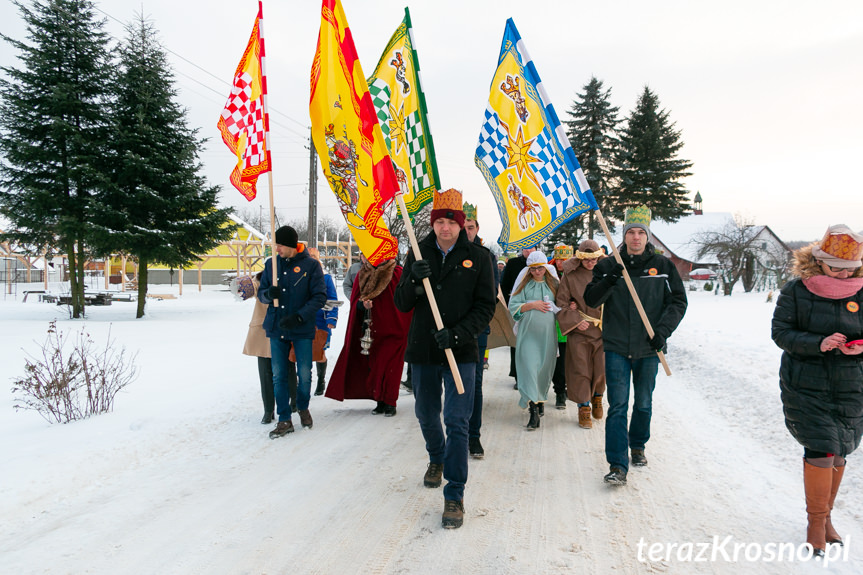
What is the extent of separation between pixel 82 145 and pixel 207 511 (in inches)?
677

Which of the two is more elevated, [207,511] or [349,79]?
[349,79]

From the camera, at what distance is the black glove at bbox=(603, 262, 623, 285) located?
178 inches

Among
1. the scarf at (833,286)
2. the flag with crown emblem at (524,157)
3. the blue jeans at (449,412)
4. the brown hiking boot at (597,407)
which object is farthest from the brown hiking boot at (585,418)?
the scarf at (833,286)

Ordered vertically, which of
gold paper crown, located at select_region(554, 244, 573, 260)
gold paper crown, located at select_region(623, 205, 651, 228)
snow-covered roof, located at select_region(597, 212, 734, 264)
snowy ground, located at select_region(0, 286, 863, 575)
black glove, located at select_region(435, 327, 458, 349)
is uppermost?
snow-covered roof, located at select_region(597, 212, 734, 264)

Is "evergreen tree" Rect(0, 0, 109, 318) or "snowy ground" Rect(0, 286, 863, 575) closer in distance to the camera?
"snowy ground" Rect(0, 286, 863, 575)

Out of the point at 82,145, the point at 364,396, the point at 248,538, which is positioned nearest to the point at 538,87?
the point at 364,396

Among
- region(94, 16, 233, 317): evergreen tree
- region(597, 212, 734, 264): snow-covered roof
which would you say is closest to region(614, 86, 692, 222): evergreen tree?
region(597, 212, 734, 264): snow-covered roof

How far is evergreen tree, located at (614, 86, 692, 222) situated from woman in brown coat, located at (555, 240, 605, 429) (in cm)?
3073

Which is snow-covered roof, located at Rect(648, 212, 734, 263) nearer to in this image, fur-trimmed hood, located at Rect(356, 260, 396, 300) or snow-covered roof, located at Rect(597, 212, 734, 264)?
snow-covered roof, located at Rect(597, 212, 734, 264)

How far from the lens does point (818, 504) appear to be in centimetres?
328

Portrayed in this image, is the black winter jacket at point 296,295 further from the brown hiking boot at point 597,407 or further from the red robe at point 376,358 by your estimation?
the brown hiking boot at point 597,407

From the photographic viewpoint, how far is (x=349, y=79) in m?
4.79

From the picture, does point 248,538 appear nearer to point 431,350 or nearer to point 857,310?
point 431,350

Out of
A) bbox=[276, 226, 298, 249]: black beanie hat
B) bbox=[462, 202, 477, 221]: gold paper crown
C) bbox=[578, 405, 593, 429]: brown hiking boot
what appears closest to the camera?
bbox=[276, 226, 298, 249]: black beanie hat
